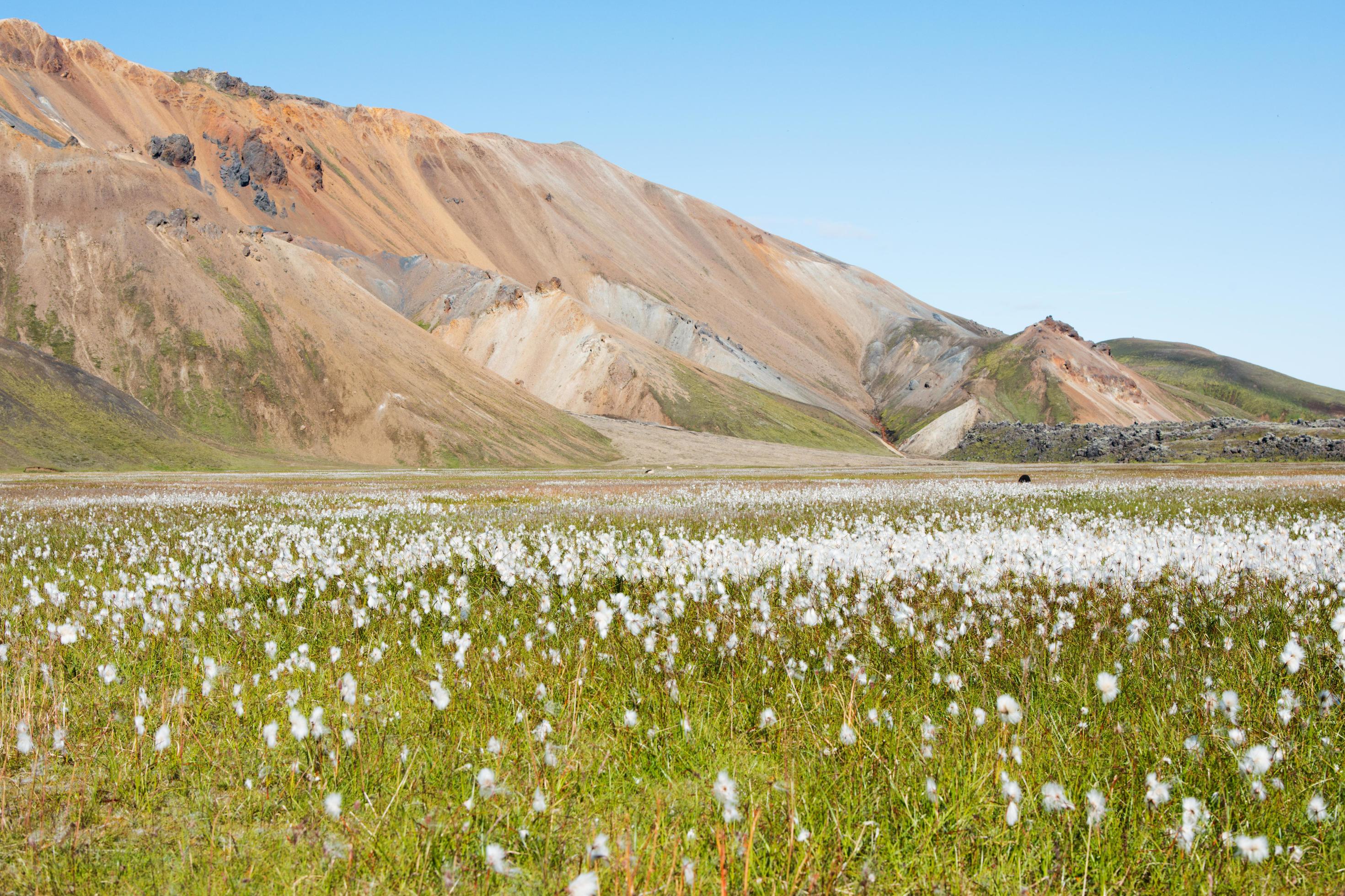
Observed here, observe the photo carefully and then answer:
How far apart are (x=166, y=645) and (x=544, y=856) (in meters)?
5.21

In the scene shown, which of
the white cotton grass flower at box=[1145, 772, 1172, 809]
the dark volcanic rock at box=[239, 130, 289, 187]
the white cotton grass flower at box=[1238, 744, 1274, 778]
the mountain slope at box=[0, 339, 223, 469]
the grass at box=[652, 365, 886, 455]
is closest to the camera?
the white cotton grass flower at box=[1145, 772, 1172, 809]

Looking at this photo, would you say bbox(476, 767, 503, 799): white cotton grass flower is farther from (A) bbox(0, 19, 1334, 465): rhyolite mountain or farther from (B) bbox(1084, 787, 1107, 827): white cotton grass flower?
(A) bbox(0, 19, 1334, 465): rhyolite mountain

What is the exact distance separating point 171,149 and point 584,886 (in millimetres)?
175979

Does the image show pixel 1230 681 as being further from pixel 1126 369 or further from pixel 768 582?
pixel 1126 369

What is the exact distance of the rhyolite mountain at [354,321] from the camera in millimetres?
94062

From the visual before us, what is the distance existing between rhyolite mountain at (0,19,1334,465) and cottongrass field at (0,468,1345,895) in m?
76.5

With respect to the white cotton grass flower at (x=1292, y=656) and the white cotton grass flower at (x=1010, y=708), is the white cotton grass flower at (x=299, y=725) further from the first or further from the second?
the white cotton grass flower at (x=1292, y=656)

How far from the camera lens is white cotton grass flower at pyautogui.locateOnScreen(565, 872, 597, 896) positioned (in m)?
2.36

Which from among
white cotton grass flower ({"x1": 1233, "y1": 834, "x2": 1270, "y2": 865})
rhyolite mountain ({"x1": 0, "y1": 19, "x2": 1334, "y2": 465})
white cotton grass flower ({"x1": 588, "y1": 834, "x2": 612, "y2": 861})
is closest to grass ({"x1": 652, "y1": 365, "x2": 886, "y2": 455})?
rhyolite mountain ({"x1": 0, "y1": 19, "x2": 1334, "y2": 465})

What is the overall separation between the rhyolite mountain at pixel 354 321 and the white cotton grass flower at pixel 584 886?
268ft

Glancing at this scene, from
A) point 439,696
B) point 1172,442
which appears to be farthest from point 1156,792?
point 1172,442

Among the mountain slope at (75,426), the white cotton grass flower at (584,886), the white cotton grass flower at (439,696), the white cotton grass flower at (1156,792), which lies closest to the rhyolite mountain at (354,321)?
the mountain slope at (75,426)

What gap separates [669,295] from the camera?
190 metres

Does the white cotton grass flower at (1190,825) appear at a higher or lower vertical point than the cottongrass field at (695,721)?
higher
